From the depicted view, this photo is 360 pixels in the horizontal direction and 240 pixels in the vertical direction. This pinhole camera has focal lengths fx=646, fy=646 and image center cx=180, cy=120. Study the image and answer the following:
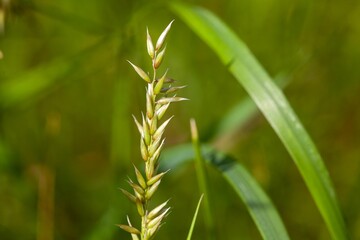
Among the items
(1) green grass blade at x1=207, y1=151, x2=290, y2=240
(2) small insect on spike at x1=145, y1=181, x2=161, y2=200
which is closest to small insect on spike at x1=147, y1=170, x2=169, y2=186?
(2) small insect on spike at x1=145, y1=181, x2=161, y2=200

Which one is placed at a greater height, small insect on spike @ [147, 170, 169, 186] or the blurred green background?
the blurred green background

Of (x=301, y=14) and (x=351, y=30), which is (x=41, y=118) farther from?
(x=351, y=30)

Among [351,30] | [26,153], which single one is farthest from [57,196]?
[351,30]

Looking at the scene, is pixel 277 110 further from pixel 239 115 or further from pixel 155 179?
pixel 239 115

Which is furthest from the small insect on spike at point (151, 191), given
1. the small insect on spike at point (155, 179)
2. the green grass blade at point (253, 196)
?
the green grass blade at point (253, 196)

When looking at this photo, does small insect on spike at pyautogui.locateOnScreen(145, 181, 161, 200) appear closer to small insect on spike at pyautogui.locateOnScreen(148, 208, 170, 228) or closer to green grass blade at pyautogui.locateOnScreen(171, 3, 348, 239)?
small insect on spike at pyautogui.locateOnScreen(148, 208, 170, 228)

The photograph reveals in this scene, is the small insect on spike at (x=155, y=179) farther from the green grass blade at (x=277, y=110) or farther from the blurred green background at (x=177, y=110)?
the blurred green background at (x=177, y=110)

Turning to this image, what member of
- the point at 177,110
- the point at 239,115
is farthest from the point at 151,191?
the point at 177,110
